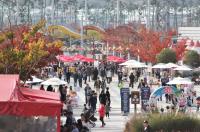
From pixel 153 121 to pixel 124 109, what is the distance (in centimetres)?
961

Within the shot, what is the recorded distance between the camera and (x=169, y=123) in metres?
20.9

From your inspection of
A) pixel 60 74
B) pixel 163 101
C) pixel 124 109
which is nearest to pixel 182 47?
pixel 60 74

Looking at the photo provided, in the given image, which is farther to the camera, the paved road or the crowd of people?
the paved road

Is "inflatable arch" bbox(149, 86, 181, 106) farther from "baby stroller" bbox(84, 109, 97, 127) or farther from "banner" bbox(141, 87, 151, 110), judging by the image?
"baby stroller" bbox(84, 109, 97, 127)

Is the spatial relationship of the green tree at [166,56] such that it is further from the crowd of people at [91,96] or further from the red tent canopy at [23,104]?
the red tent canopy at [23,104]

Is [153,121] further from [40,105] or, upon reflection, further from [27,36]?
[40,105]

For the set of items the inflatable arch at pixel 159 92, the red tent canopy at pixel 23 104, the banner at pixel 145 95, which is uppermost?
the red tent canopy at pixel 23 104

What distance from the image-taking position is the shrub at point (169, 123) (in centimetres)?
2084

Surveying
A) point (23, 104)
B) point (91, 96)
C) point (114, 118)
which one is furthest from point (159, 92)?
point (23, 104)

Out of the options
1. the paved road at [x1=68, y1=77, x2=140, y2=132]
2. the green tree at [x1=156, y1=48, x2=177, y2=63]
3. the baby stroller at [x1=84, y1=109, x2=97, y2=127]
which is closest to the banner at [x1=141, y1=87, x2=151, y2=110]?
the paved road at [x1=68, y1=77, x2=140, y2=132]

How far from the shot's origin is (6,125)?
12570 mm

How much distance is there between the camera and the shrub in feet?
68.4

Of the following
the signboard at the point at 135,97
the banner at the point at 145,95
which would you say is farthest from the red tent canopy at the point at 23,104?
the banner at the point at 145,95

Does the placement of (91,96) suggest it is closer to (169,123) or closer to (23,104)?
(169,123)
